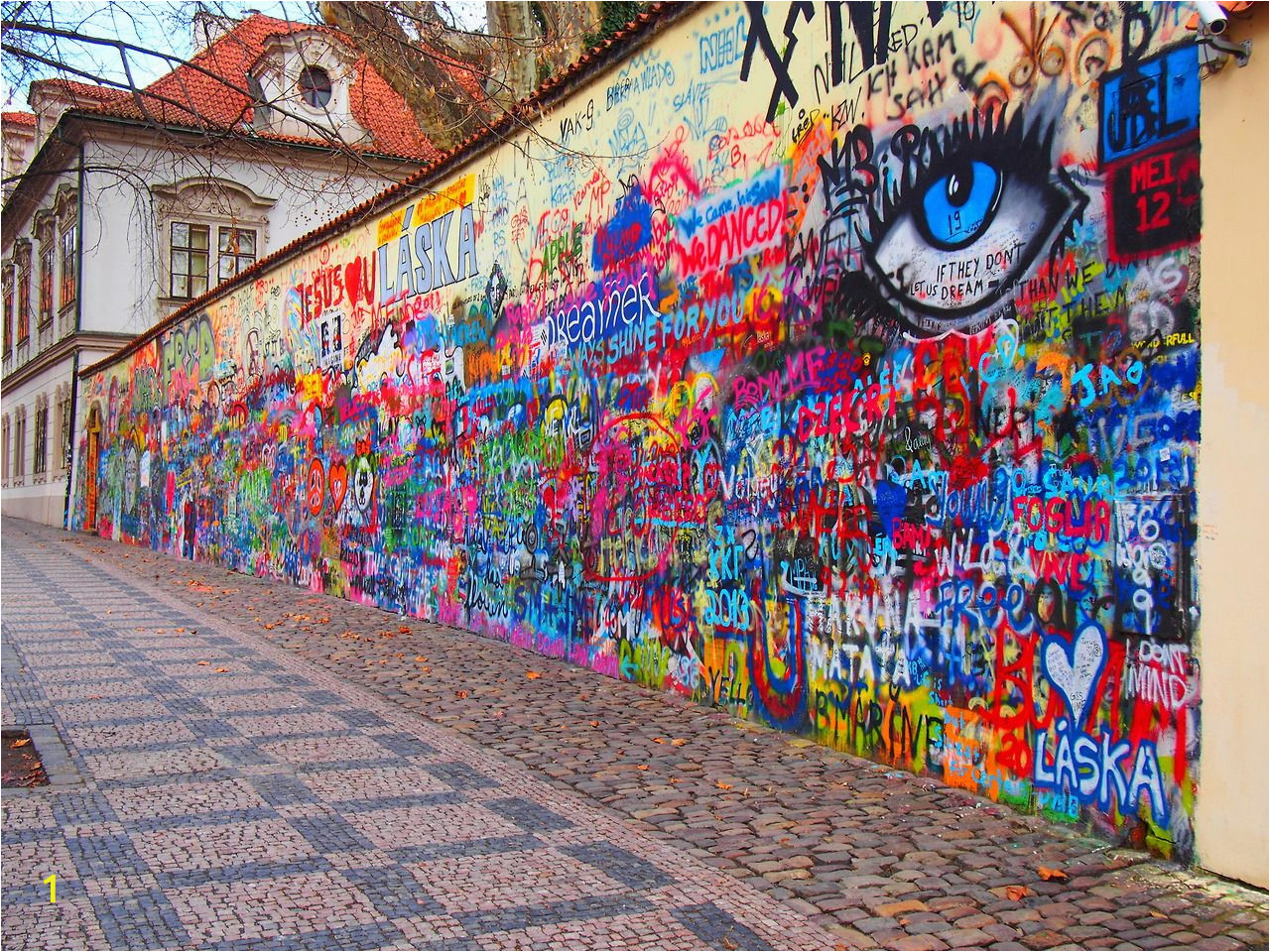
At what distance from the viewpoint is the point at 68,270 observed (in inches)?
1142

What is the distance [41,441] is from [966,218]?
3204 centimetres

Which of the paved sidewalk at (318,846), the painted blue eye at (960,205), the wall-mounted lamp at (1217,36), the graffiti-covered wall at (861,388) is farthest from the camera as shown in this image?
the painted blue eye at (960,205)

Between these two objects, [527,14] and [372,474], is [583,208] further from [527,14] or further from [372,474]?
[527,14]

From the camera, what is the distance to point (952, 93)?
545 centimetres

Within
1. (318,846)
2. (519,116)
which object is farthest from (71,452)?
(318,846)

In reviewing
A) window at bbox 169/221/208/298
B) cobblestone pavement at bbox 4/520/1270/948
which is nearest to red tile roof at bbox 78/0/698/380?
cobblestone pavement at bbox 4/520/1270/948

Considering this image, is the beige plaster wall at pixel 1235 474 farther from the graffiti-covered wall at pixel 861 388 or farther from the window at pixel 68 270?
the window at pixel 68 270

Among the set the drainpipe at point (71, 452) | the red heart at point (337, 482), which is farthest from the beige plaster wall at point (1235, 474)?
the drainpipe at point (71, 452)

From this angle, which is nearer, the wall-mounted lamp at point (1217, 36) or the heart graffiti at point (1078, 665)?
the wall-mounted lamp at point (1217, 36)

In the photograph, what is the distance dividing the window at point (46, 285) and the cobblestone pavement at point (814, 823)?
2659 centimetres

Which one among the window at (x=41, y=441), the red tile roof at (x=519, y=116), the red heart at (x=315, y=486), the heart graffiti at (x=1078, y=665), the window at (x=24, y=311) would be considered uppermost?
the window at (x=24, y=311)

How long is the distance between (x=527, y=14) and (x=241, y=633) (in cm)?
952

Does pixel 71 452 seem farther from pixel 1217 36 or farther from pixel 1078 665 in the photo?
pixel 1217 36

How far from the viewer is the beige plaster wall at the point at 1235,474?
13.0 ft
